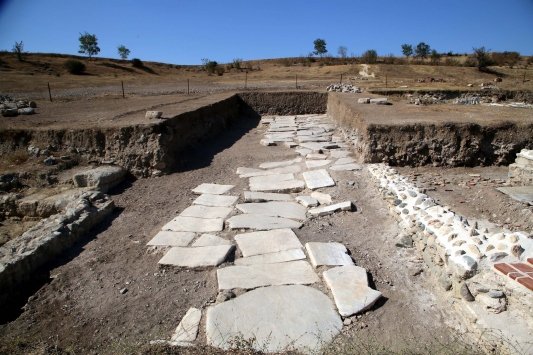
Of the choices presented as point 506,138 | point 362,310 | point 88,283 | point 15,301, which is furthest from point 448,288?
point 506,138

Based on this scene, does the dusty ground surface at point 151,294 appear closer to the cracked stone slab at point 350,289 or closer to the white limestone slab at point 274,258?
the cracked stone slab at point 350,289

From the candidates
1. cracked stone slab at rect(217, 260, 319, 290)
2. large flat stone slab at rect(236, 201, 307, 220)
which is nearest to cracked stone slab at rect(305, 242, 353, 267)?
cracked stone slab at rect(217, 260, 319, 290)

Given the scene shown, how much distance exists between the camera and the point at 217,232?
446 centimetres

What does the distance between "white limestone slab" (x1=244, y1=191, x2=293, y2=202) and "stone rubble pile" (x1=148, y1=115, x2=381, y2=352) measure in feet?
0.05

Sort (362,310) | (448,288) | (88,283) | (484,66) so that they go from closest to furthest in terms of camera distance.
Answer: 1. (362,310)
2. (448,288)
3. (88,283)
4. (484,66)

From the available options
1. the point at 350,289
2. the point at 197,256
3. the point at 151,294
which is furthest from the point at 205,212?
the point at 350,289

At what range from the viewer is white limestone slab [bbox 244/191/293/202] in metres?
5.46

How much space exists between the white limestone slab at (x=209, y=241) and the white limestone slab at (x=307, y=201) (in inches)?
59.1

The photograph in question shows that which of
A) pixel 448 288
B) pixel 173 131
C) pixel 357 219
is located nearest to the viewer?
pixel 448 288

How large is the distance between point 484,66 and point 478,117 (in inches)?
911

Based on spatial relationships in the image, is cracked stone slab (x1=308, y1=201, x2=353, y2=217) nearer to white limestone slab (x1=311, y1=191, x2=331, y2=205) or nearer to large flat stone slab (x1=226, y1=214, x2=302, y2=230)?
white limestone slab (x1=311, y1=191, x2=331, y2=205)

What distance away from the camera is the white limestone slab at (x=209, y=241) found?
4.16m

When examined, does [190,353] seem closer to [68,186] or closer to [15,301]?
[15,301]

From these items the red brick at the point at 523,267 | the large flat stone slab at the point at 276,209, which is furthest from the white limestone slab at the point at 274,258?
the red brick at the point at 523,267
